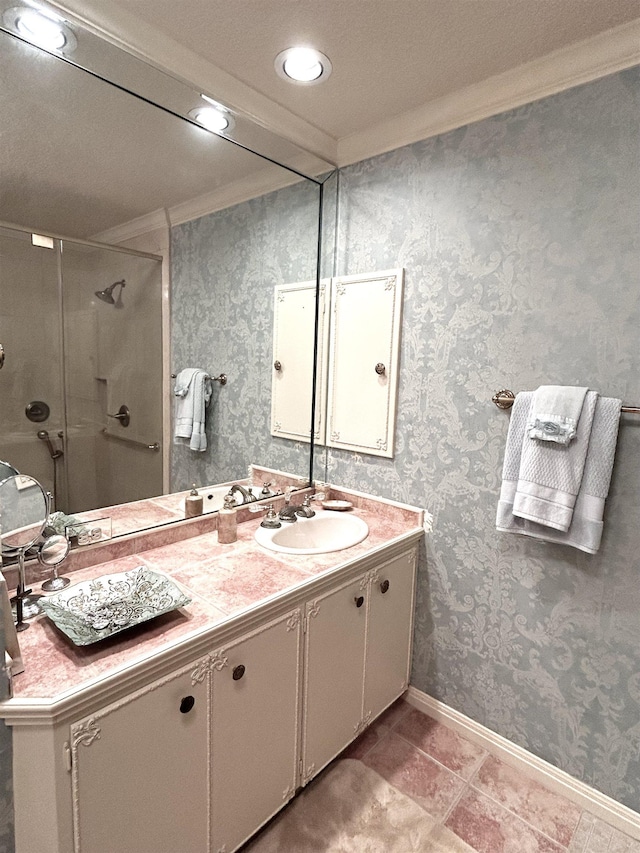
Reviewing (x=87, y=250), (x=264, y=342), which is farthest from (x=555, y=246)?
(x=87, y=250)

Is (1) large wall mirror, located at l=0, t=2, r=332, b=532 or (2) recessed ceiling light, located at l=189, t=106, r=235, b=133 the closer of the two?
(1) large wall mirror, located at l=0, t=2, r=332, b=532

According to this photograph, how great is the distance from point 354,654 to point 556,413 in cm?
103

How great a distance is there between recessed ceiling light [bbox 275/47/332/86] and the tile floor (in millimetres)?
2378

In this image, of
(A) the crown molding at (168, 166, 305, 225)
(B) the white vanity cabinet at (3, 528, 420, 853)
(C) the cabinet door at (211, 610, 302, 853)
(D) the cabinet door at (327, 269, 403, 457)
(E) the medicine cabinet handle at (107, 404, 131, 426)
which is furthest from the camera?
(D) the cabinet door at (327, 269, 403, 457)

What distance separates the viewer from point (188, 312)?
1.67 meters

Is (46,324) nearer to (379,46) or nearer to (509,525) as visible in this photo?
(379,46)

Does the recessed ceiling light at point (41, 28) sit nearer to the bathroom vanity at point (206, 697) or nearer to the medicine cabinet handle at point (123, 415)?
the medicine cabinet handle at point (123, 415)

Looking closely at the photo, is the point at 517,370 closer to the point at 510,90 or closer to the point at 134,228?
the point at 510,90

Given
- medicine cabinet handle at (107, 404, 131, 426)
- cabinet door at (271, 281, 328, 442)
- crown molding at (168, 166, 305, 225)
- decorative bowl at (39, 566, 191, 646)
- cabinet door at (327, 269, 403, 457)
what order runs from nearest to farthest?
decorative bowl at (39, 566, 191, 646) → medicine cabinet handle at (107, 404, 131, 426) → crown molding at (168, 166, 305, 225) → cabinet door at (327, 269, 403, 457) → cabinet door at (271, 281, 328, 442)

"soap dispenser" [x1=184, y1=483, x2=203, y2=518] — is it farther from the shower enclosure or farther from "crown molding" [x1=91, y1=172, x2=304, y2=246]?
"crown molding" [x1=91, y1=172, x2=304, y2=246]

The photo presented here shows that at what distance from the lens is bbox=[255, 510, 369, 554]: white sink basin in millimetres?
1731

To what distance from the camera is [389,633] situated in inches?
67.7

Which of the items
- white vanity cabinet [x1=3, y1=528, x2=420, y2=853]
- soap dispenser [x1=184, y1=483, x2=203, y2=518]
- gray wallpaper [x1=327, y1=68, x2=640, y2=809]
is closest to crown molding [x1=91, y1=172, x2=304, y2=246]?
gray wallpaper [x1=327, y1=68, x2=640, y2=809]

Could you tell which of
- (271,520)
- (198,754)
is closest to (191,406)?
(271,520)
